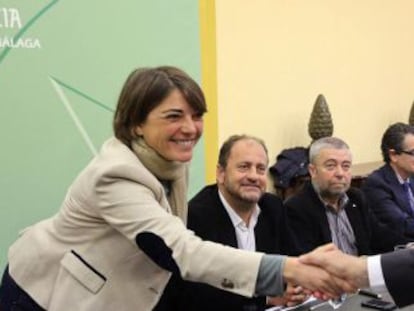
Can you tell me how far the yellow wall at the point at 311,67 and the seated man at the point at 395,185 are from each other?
A: 812mm

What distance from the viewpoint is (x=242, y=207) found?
8.62 ft

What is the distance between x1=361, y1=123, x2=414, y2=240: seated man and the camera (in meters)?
3.62

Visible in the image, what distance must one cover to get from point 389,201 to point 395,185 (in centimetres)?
14

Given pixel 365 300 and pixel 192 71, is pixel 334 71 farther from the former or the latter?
pixel 365 300

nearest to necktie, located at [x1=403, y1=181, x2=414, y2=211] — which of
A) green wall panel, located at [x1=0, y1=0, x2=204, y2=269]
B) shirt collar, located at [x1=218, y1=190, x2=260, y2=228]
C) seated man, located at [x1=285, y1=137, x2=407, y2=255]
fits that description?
seated man, located at [x1=285, y1=137, x2=407, y2=255]

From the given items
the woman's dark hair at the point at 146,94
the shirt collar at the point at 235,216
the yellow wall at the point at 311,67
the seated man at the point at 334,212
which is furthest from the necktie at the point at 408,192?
the woman's dark hair at the point at 146,94

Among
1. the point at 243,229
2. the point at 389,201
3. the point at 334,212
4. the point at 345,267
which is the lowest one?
the point at 389,201

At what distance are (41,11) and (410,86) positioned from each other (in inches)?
158

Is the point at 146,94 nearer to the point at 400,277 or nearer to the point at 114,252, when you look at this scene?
the point at 114,252

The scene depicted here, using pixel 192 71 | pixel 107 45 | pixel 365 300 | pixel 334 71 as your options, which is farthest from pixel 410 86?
pixel 365 300

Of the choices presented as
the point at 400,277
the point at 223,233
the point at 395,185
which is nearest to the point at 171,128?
the point at 400,277

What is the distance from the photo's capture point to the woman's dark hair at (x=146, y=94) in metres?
1.58

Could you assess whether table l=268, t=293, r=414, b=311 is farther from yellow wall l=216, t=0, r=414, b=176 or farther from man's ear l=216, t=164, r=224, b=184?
yellow wall l=216, t=0, r=414, b=176

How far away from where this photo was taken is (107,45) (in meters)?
2.85
